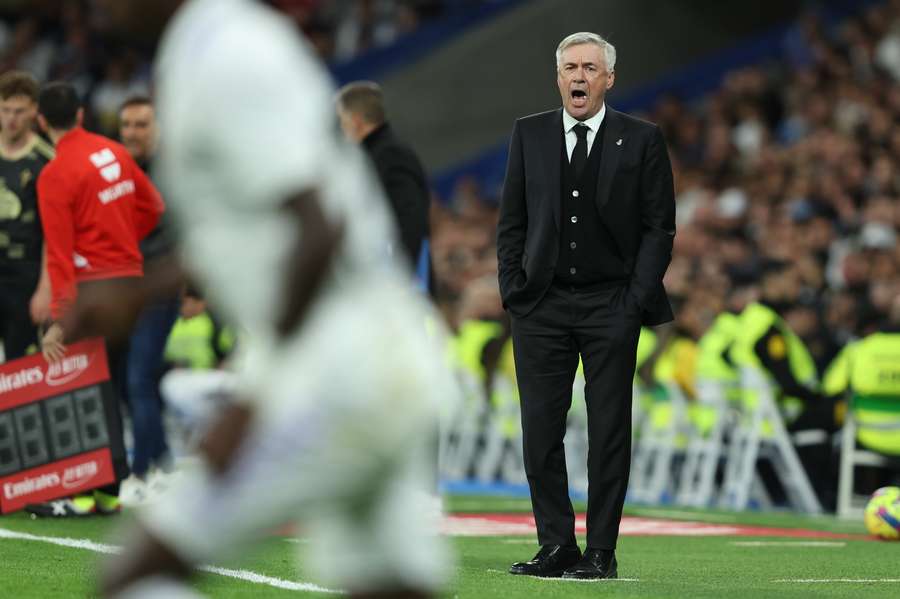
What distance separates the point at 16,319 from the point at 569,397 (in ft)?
13.8

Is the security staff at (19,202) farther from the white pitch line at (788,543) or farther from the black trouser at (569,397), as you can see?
the white pitch line at (788,543)

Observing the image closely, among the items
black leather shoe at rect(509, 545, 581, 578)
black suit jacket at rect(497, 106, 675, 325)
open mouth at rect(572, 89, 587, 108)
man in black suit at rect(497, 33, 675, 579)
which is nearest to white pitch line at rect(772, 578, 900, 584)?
man in black suit at rect(497, 33, 675, 579)

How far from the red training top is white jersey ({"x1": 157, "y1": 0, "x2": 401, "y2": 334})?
19.2ft

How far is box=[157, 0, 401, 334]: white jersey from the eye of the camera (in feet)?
11.8

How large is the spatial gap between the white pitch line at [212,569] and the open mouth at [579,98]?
2.46 meters

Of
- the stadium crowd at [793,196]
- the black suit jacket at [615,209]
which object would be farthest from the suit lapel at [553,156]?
the stadium crowd at [793,196]

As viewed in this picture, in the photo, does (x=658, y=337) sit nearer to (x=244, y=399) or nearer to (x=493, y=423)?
(x=493, y=423)

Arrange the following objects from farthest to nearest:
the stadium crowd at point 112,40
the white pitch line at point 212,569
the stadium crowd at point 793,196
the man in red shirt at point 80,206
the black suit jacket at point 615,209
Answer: the stadium crowd at point 112,40 → the stadium crowd at point 793,196 → the man in red shirt at point 80,206 → the black suit jacket at point 615,209 → the white pitch line at point 212,569

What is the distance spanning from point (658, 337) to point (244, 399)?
13.0 meters

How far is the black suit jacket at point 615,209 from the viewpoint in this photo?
7.80 metres

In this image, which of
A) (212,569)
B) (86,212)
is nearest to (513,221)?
(212,569)

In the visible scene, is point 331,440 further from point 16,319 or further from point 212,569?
point 16,319

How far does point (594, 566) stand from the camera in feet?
24.9

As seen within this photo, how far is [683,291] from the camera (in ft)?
55.3
